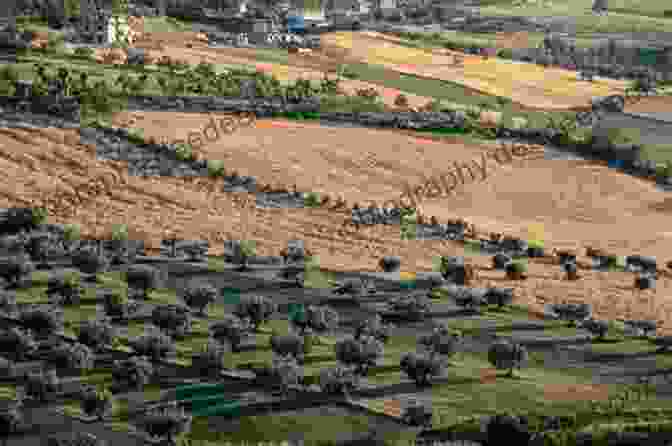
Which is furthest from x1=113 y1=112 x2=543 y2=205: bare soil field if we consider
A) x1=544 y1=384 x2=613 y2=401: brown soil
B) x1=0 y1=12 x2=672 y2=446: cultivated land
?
Result: x1=544 y1=384 x2=613 y2=401: brown soil

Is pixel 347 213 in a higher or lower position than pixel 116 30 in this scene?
lower

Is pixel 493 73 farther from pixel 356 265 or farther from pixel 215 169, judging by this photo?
pixel 356 265

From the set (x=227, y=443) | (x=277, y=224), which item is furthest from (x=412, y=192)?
(x=227, y=443)

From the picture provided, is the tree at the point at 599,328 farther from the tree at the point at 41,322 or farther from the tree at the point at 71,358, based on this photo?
the tree at the point at 41,322

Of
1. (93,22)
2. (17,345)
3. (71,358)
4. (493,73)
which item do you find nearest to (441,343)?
(71,358)

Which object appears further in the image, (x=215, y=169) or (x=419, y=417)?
(x=215, y=169)

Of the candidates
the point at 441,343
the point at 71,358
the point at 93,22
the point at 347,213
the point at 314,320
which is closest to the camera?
the point at 71,358

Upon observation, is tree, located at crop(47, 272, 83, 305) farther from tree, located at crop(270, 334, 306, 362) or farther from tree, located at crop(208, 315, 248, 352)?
tree, located at crop(270, 334, 306, 362)
